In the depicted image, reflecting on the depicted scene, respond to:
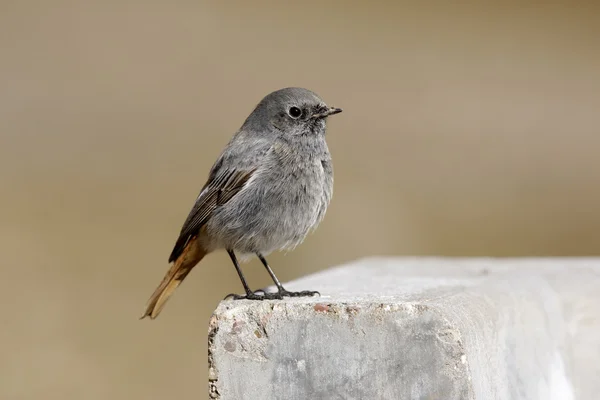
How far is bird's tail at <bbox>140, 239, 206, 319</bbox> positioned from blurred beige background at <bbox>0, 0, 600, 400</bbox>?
377 cm

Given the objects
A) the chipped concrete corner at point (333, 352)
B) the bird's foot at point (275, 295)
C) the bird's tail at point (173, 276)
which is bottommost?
the chipped concrete corner at point (333, 352)

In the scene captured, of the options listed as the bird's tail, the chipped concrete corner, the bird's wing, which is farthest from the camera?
the bird's tail

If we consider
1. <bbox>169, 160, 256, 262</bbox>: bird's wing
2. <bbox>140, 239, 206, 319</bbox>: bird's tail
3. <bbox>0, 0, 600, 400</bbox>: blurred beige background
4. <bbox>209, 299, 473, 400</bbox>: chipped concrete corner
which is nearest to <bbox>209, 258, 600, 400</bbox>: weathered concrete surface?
<bbox>209, 299, 473, 400</bbox>: chipped concrete corner

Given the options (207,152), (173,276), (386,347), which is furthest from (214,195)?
(207,152)

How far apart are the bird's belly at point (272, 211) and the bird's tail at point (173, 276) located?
0.25m

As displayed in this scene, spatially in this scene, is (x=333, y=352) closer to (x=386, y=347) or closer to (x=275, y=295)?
(x=386, y=347)

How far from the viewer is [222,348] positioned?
13.9ft

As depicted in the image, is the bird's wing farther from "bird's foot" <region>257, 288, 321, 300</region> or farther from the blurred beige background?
the blurred beige background

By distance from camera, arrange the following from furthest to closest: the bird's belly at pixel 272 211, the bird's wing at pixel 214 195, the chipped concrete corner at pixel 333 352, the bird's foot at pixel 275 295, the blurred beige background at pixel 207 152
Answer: the blurred beige background at pixel 207 152, the bird's wing at pixel 214 195, the bird's belly at pixel 272 211, the bird's foot at pixel 275 295, the chipped concrete corner at pixel 333 352

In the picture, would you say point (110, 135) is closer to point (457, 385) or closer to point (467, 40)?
point (467, 40)

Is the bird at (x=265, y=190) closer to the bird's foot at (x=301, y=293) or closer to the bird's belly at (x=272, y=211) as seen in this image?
the bird's belly at (x=272, y=211)

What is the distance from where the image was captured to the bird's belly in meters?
5.25

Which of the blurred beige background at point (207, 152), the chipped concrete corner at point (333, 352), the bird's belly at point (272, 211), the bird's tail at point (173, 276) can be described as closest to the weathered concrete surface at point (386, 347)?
the chipped concrete corner at point (333, 352)

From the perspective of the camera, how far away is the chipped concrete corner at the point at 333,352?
3.97 metres
